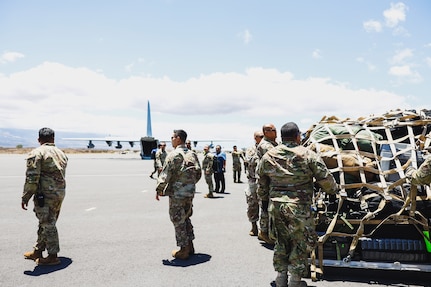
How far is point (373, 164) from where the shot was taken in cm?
533

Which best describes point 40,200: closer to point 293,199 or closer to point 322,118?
point 293,199

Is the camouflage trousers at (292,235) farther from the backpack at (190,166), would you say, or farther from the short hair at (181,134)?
the short hair at (181,134)

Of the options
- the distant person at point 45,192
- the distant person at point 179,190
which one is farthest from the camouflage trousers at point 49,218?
the distant person at point 179,190

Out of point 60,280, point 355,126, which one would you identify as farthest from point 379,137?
point 60,280

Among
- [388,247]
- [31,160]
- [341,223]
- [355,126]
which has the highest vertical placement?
[355,126]

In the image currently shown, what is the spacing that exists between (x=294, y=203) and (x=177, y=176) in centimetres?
226

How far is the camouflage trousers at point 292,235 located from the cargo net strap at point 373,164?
68 cm

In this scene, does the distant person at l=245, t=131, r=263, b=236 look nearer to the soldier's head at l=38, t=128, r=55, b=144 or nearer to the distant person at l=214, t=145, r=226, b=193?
the soldier's head at l=38, t=128, r=55, b=144

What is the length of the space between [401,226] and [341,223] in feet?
2.80

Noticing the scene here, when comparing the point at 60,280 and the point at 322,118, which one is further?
the point at 322,118

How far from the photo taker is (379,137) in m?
5.91

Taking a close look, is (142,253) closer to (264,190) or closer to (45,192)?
(45,192)

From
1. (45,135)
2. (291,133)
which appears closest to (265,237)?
(291,133)

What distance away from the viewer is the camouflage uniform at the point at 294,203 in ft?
13.2
